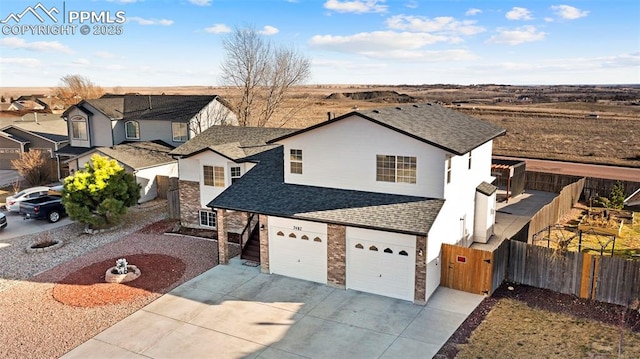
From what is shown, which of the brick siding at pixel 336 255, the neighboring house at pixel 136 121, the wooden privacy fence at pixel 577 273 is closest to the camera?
the wooden privacy fence at pixel 577 273

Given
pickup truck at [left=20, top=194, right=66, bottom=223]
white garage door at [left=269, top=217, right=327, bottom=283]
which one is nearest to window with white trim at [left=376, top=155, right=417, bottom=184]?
white garage door at [left=269, top=217, right=327, bottom=283]

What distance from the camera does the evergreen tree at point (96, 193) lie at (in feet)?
79.8

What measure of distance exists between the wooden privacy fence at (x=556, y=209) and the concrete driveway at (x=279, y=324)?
821 centimetres

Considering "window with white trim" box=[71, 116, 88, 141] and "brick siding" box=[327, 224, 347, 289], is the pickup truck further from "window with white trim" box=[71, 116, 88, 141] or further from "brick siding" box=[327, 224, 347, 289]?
"brick siding" box=[327, 224, 347, 289]

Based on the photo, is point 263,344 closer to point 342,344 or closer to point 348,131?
point 342,344

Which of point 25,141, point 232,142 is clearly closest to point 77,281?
point 232,142

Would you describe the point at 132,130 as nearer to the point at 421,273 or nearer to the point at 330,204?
the point at 330,204

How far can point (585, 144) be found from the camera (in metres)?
57.0

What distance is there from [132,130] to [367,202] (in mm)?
28835

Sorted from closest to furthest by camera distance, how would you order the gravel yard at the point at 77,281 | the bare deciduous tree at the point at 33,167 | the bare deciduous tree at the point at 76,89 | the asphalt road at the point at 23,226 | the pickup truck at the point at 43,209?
the gravel yard at the point at 77,281
the asphalt road at the point at 23,226
the pickup truck at the point at 43,209
the bare deciduous tree at the point at 33,167
the bare deciduous tree at the point at 76,89

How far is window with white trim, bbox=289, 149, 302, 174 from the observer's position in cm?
1989

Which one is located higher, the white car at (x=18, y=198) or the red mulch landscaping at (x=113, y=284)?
the white car at (x=18, y=198)

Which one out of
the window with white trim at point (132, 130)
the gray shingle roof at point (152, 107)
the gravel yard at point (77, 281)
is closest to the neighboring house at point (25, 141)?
the gray shingle roof at point (152, 107)

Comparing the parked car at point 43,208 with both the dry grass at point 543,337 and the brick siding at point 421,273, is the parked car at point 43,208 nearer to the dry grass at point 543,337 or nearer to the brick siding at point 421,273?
the brick siding at point 421,273
